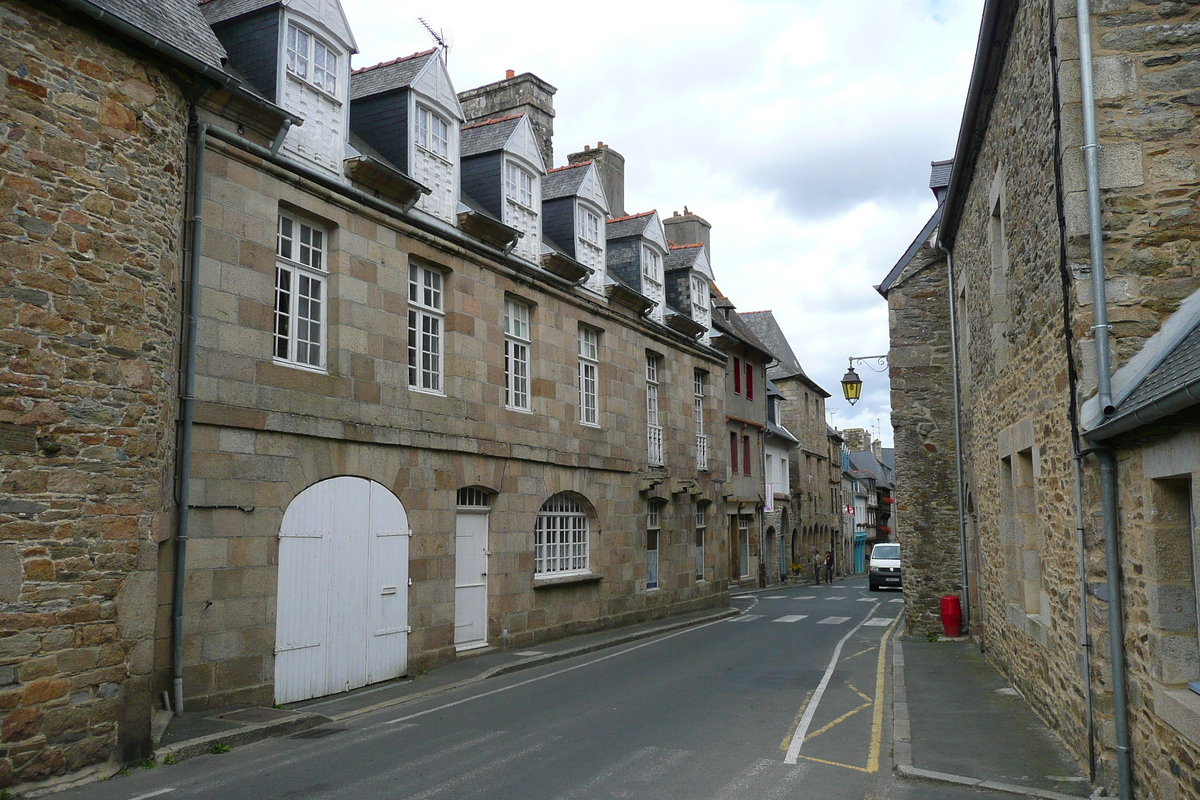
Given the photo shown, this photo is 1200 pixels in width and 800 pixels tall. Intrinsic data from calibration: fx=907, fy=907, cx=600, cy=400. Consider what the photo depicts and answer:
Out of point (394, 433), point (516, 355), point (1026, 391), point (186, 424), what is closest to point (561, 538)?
point (516, 355)

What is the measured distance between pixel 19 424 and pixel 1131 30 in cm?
864

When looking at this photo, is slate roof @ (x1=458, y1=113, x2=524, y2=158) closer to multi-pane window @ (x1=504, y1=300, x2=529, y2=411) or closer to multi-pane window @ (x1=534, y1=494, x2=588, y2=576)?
multi-pane window @ (x1=504, y1=300, x2=529, y2=411)

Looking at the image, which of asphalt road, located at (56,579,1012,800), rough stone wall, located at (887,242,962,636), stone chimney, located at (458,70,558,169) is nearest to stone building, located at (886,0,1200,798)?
asphalt road, located at (56,579,1012,800)

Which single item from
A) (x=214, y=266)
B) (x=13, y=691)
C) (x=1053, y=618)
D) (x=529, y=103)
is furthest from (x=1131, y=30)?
(x=529, y=103)

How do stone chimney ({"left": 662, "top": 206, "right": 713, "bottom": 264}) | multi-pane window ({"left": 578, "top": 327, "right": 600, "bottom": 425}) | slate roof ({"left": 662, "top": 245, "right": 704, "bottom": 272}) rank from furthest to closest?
stone chimney ({"left": 662, "top": 206, "right": 713, "bottom": 264}) → slate roof ({"left": 662, "top": 245, "right": 704, "bottom": 272}) → multi-pane window ({"left": 578, "top": 327, "right": 600, "bottom": 425})

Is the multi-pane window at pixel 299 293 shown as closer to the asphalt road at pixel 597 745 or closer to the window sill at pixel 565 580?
the asphalt road at pixel 597 745

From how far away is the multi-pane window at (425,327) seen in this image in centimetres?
1277

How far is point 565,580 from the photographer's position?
1583cm

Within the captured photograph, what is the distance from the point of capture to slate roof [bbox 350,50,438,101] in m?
12.9

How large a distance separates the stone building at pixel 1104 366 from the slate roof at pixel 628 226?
11.1m

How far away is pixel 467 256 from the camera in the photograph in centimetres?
1370

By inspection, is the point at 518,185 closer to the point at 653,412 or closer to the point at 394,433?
the point at 394,433

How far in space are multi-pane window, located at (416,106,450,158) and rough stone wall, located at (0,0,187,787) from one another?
527 cm

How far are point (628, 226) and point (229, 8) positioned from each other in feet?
35.4
